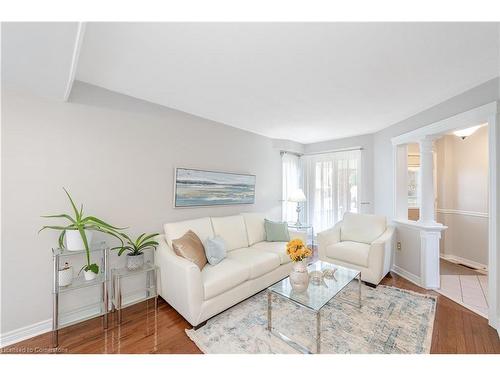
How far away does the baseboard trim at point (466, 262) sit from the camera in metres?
3.27

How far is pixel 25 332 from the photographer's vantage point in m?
1.75

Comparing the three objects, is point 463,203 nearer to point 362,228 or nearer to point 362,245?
point 362,228

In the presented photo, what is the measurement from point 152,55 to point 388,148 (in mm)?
3676

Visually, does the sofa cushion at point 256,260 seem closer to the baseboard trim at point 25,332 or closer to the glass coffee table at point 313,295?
Result: the glass coffee table at point 313,295

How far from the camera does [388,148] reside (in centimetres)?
350

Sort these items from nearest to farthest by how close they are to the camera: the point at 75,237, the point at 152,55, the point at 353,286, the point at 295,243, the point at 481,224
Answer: the point at 152,55 → the point at 75,237 → the point at 295,243 → the point at 353,286 → the point at 481,224

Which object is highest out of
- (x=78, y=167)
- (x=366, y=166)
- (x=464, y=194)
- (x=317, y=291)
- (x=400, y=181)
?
(x=366, y=166)

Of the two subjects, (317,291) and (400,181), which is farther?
(400,181)

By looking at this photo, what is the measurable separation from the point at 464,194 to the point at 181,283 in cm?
478

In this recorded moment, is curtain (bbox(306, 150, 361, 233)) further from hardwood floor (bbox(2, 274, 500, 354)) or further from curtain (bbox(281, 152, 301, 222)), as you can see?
hardwood floor (bbox(2, 274, 500, 354))

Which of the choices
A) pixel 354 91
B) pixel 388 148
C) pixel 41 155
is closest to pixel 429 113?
pixel 388 148

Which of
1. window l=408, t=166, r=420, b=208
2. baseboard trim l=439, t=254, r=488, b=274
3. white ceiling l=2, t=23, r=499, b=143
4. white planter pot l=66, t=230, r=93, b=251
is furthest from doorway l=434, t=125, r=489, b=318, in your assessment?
white planter pot l=66, t=230, r=93, b=251

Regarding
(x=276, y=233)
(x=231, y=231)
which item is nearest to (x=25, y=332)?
(x=231, y=231)
